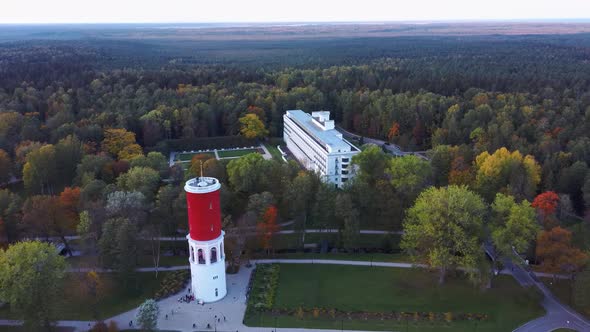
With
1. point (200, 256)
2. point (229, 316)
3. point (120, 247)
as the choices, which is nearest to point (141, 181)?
point (120, 247)

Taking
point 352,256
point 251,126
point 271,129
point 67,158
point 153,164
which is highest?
point 153,164

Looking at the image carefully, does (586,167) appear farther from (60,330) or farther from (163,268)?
(60,330)

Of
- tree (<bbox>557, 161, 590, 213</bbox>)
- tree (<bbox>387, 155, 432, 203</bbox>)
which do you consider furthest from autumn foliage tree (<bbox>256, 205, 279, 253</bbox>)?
tree (<bbox>557, 161, 590, 213</bbox>)

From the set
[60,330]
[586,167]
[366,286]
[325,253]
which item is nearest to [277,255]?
[325,253]

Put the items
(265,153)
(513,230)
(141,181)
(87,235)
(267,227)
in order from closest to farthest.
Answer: (513,230)
(87,235)
(267,227)
(141,181)
(265,153)

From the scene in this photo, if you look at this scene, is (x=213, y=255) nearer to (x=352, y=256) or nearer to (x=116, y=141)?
(x=352, y=256)
